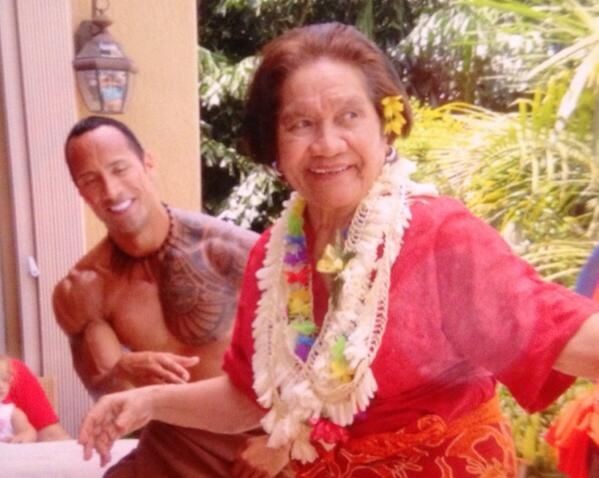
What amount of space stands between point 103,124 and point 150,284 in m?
0.21

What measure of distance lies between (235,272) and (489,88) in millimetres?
378

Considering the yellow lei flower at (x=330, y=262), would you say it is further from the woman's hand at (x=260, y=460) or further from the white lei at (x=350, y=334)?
the woman's hand at (x=260, y=460)

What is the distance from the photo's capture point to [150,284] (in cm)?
107

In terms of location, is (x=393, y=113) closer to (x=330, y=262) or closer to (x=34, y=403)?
(x=330, y=262)

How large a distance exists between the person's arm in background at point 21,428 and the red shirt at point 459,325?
19.7 inches

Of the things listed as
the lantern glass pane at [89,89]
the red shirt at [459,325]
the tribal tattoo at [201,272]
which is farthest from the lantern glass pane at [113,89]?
the red shirt at [459,325]

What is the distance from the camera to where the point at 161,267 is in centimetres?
107

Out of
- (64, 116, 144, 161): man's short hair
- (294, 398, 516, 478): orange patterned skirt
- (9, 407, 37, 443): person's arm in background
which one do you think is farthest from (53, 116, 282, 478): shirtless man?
(294, 398, 516, 478): orange patterned skirt

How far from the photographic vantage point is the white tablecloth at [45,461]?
43.9 inches

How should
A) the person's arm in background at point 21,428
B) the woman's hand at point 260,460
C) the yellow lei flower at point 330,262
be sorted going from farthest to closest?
the person's arm in background at point 21,428 → the woman's hand at point 260,460 → the yellow lei flower at point 330,262

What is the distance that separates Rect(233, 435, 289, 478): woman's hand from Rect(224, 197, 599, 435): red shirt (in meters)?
0.19

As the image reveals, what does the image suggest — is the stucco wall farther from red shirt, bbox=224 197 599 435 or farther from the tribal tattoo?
red shirt, bbox=224 197 599 435

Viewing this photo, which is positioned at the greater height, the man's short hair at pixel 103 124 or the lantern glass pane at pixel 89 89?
the lantern glass pane at pixel 89 89

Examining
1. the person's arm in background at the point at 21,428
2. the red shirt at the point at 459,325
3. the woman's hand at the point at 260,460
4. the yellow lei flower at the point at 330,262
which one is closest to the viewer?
the red shirt at the point at 459,325
